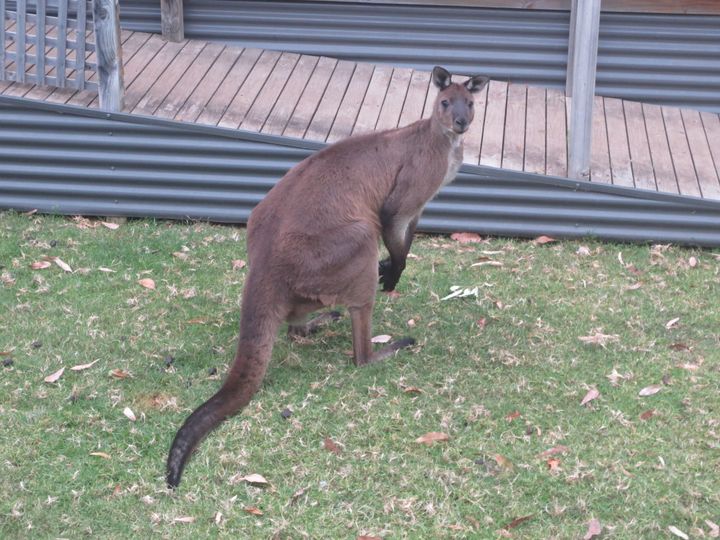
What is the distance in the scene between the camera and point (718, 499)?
4328mm

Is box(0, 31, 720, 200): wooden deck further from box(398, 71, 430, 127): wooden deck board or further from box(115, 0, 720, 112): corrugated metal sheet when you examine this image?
box(115, 0, 720, 112): corrugated metal sheet

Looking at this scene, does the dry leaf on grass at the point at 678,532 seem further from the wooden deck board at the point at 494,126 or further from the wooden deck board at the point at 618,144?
the wooden deck board at the point at 494,126

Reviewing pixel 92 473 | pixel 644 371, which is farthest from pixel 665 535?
pixel 92 473

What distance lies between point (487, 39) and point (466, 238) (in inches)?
77.9

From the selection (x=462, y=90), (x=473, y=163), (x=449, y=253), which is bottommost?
(x=449, y=253)

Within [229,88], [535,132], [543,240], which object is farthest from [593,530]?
[229,88]

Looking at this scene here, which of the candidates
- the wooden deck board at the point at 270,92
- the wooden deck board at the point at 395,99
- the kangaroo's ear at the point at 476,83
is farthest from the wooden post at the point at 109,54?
the kangaroo's ear at the point at 476,83

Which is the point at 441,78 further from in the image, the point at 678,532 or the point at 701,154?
the point at 678,532

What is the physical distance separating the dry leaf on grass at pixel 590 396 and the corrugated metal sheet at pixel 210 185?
232 centimetres

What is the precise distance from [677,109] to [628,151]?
1004 millimetres

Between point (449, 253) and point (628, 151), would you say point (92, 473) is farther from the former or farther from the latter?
point (628, 151)

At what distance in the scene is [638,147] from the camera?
25.2 ft

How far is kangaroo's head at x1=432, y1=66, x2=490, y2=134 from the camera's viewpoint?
18.7 feet

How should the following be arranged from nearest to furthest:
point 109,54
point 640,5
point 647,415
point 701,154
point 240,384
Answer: point 240,384, point 647,415, point 109,54, point 701,154, point 640,5
